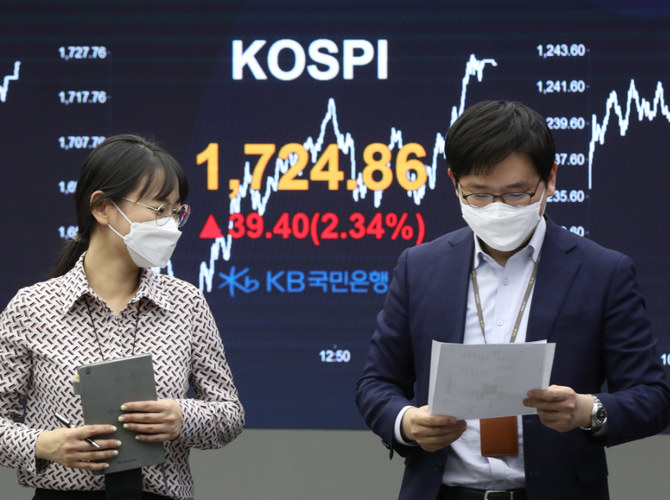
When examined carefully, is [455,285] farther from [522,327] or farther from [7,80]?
[7,80]

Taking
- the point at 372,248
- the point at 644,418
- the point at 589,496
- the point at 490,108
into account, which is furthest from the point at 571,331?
the point at 372,248

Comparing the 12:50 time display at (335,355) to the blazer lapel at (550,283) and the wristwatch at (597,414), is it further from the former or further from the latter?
the wristwatch at (597,414)

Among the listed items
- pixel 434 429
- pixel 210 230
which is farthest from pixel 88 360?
pixel 210 230

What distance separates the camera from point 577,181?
391 centimetres

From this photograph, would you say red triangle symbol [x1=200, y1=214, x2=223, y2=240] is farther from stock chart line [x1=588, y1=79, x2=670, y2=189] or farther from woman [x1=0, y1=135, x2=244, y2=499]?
woman [x1=0, y1=135, x2=244, y2=499]

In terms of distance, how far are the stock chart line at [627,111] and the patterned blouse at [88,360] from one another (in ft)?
7.49

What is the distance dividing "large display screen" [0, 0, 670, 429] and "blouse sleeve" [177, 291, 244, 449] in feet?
5.85

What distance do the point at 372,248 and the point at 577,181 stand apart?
876 millimetres

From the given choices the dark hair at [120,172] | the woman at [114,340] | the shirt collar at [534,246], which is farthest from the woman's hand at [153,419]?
the shirt collar at [534,246]

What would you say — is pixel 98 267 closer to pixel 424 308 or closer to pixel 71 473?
pixel 71 473

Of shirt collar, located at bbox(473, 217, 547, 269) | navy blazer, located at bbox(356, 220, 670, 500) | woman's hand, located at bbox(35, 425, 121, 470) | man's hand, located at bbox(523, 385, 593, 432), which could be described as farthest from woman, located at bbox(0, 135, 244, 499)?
man's hand, located at bbox(523, 385, 593, 432)

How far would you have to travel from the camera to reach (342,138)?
3979mm

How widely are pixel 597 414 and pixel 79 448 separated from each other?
1.00 metres

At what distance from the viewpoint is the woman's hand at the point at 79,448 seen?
1897 mm
